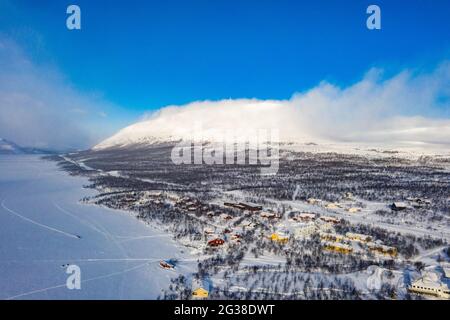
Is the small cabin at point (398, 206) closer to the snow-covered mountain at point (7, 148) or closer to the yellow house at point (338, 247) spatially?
the yellow house at point (338, 247)

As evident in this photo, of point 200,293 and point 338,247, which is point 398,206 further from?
point 200,293

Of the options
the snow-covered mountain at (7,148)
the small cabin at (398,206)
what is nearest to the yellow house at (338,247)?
the small cabin at (398,206)

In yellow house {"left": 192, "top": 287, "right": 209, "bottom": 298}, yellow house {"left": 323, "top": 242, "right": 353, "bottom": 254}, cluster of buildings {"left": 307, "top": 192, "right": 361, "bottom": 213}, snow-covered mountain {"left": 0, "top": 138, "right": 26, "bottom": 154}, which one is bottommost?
yellow house {"left": 192, "top": 287, "right": 209, "bottom": 298}

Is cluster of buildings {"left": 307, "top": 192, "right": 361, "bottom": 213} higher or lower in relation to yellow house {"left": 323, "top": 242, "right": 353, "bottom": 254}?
higher

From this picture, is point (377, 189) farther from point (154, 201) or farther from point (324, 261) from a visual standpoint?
point (324, 261)

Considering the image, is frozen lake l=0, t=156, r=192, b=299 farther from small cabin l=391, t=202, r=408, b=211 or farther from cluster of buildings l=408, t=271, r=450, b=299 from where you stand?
small cabin l=391, t=202, r=408, b=211

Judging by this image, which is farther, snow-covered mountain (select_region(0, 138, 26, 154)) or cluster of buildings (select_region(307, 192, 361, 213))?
snow-covered mountain (select_region(0, 138, 26, 154))

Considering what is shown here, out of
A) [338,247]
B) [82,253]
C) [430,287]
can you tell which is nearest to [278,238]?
[338,247]

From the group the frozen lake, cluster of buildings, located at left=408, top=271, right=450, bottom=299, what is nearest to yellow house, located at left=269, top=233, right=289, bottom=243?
the frozen lake
